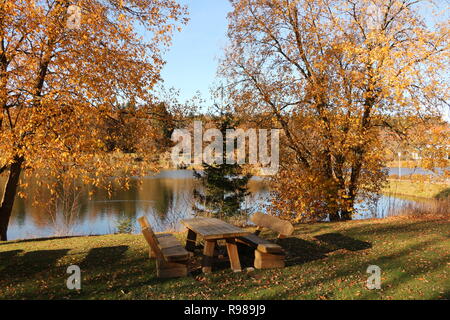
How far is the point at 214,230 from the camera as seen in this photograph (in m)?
5.73

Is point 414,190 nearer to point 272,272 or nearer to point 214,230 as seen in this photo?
point 272,272

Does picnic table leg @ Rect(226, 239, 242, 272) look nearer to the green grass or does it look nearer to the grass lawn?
the grass lawn

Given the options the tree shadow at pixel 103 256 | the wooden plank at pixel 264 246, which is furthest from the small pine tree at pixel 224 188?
the wooden plank at pixel 264 246

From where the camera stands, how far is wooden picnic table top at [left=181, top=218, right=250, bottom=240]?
5355 millimetres

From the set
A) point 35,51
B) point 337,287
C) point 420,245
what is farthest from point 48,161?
point 420,245

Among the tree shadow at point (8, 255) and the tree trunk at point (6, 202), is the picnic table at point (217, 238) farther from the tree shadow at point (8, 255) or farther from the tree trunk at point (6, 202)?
the tree trunk at point (6, 202)

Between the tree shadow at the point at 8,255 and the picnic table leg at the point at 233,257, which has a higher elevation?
the picnic table leg at the point at 233,257

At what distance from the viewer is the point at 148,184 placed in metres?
32.4

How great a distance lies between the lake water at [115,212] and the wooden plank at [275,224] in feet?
21.1

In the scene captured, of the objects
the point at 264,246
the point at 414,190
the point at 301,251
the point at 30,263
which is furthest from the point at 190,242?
the point at 414,190

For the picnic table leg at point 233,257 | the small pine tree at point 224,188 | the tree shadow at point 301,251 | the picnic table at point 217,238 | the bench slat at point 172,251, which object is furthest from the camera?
the small pine tree at point 224,188

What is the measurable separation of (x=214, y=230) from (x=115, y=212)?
16.4 m

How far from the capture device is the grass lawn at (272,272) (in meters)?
4.77
